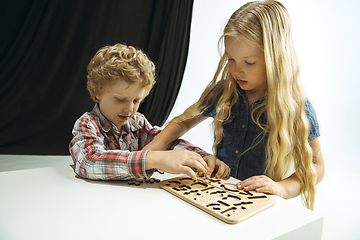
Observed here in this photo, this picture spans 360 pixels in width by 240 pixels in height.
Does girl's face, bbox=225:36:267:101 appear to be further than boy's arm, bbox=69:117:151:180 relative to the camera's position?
Yes

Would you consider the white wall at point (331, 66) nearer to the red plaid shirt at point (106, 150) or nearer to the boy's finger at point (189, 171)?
the red plaid shirt at point (106, 150)

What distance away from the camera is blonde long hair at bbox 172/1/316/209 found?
3.30 ft

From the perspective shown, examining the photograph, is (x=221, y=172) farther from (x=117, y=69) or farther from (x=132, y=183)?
(x=117, y=69)

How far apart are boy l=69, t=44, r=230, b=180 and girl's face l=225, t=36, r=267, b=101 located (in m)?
0.31

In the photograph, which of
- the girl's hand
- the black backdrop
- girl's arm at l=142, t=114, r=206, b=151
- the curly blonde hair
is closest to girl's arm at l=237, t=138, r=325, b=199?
the girl's hand

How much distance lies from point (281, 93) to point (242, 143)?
281 millimetres

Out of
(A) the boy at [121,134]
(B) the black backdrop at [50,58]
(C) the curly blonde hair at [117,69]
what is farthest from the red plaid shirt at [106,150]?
(B) the black backdrop at [50,58]

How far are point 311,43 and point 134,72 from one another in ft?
8.72

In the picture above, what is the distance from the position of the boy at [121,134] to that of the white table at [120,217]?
0.24 feet

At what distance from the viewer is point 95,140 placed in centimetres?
100

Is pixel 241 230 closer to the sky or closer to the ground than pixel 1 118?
closer to the sky

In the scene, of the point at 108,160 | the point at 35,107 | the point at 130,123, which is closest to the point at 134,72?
the point at 130,123

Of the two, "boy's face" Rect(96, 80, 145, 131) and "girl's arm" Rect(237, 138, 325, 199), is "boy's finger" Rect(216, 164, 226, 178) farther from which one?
"boy's face" Rect(96, 80, 145, 131)

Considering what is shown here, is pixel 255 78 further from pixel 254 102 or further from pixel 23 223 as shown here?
pixel 23 223
